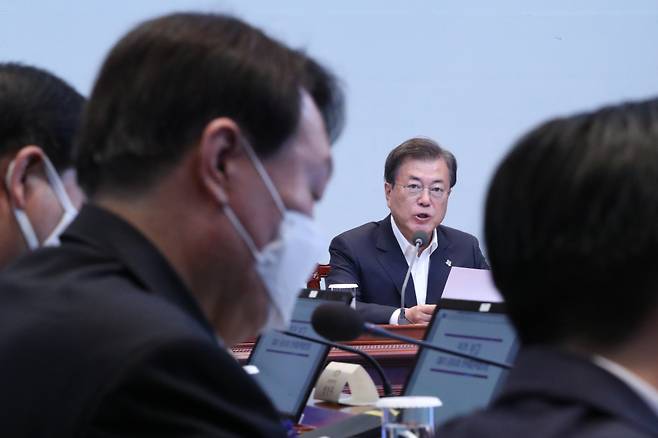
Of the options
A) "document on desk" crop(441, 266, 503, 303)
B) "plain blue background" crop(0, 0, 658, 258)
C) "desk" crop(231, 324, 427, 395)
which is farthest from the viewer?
"plain blue background" crop(0, 0, 658, 258)

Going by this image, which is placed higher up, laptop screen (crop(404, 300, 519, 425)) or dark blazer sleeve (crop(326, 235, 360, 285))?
laptop screen (crop(404, 300, 519, 425))

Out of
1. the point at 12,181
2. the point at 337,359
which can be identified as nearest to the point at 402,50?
the point at 337,359

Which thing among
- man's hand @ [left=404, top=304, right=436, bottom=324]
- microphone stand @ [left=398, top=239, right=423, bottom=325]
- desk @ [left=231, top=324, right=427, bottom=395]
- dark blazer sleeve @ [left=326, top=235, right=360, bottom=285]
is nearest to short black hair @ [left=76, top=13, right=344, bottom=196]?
desk @ [left=231, top=324, right=427, bottom=395]

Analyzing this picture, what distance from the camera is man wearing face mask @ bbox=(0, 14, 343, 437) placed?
93 centimetres

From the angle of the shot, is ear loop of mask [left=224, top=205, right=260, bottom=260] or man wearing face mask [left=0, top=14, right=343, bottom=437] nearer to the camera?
man wearing face mask [left=0, top=14, right=343, bottom=437]

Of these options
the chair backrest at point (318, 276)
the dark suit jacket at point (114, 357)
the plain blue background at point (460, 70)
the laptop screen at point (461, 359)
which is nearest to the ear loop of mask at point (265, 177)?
the dark suit jacket at point (114, 357)

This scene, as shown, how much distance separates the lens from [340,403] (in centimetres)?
230

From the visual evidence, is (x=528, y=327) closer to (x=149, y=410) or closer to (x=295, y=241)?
(x=149, y=410)

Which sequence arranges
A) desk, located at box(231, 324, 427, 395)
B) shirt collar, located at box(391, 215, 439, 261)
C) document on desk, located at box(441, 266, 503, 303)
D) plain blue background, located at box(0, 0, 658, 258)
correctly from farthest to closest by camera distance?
plain blue background, located at box(0, 0, 658, 258) < shirt collar, located at box(391, 215, 439, 261) < document on desk, located at box(441, 266, 503, 303) < desk, located at box(231, 324, 427, 395)

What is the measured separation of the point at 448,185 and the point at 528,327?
3.41 meters

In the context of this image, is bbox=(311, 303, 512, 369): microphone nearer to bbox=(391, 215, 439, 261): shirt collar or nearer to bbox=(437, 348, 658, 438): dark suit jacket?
bbox=(437, 348, 658, 438): dark suit jacket

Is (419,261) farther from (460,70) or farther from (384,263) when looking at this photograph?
(460,70)

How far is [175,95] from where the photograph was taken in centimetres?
109

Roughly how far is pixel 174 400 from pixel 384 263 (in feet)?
9.98
